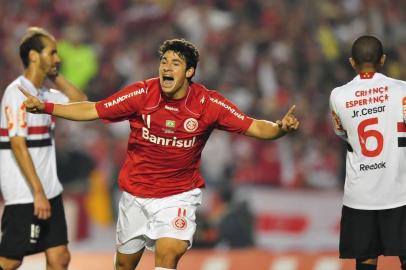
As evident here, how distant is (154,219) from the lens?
7062mm

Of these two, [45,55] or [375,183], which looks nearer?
[375,183]

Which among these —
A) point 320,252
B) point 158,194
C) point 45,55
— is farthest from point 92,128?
point 158,194

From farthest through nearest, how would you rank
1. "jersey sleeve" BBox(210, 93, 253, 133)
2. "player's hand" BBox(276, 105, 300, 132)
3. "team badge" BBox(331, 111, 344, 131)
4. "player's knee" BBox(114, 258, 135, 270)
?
"player's knee" BBox(114, 258, 135, 270) → "jersey sleeve" BBox(210, 93, 253, 133) → "team badge" BBox(331, 111, 344, 131) → "player's hand" BBox(276, 105, 300, 132)

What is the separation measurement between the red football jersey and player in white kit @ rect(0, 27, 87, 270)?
3.00ft

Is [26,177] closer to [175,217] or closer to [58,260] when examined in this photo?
[58,260]

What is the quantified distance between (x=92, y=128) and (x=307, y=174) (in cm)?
300

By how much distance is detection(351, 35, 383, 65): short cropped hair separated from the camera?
268 inches

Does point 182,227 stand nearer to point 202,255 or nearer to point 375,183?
point 375,183

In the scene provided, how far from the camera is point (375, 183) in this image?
22.3ft

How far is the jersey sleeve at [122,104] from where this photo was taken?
22.8ft

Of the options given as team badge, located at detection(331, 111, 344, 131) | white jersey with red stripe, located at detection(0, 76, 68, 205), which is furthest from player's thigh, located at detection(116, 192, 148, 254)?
team badge, located at detection(331, 111, 344, 131)

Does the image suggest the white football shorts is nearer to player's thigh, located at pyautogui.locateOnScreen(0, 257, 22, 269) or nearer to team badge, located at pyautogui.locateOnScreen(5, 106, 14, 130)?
player's thigh, located at pyautogui.locateOnScreen(0, 257, 22, 269)

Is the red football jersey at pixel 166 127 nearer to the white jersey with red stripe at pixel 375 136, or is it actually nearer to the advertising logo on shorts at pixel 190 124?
the advertising logo on shorts at pixel 190 124

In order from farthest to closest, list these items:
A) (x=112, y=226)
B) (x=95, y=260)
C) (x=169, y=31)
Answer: (x=169, y=31) → (x=112, y=226) → (x=95, y=260)
